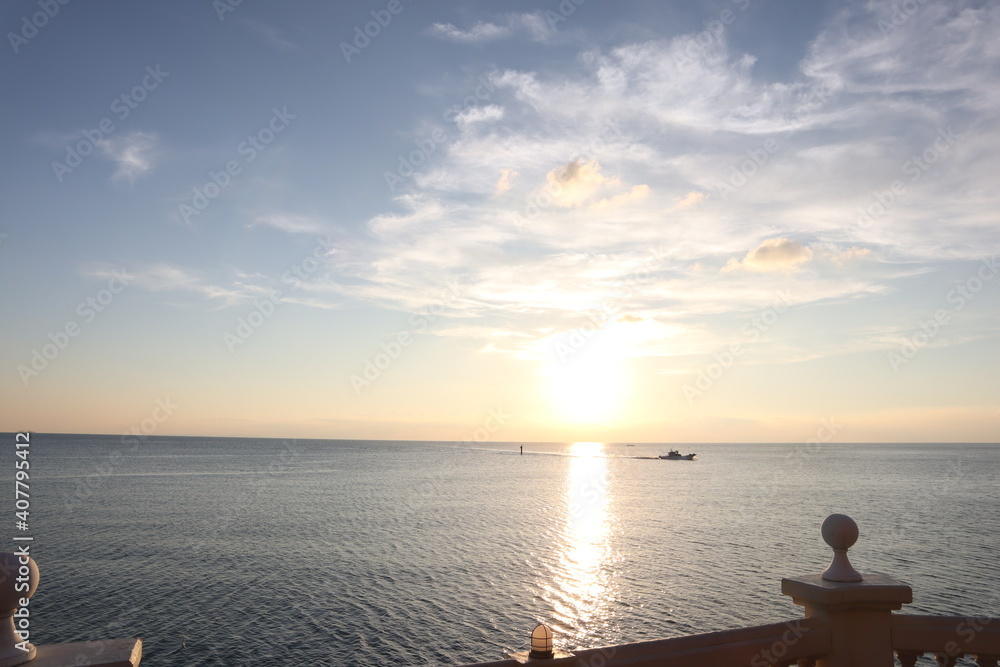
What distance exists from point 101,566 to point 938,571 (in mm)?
53502

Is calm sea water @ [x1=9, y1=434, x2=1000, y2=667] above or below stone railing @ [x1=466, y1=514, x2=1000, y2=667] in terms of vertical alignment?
below

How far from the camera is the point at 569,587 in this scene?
38.3 meters

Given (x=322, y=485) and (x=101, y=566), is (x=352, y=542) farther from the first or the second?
(x=322, y=485)

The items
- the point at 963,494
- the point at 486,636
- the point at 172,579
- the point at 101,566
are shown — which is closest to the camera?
the point at 486,636

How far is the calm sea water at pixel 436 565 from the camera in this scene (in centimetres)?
2898

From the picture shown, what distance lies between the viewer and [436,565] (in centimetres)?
4281

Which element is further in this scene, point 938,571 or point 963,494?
point 963,494

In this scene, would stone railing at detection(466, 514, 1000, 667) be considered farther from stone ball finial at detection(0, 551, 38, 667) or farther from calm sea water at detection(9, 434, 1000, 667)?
calm sea water at detection(9, 434, 1000, 667)

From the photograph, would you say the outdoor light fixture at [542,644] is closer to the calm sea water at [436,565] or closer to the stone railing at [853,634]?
the stone railing at [853,634]

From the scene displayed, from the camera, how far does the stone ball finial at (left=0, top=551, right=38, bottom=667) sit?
331cm

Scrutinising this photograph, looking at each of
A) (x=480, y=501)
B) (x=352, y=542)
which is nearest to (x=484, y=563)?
(x=352, y=542)

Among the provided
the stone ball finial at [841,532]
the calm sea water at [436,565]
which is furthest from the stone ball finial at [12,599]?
the calm sea water at [436,565]

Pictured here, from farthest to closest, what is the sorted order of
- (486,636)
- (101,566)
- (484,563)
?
(484,563), (101,566), (486,636)

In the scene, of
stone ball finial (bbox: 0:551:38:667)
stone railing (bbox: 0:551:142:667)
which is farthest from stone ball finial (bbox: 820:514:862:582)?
stone ball finial (bbox: 0:551:38:667)
